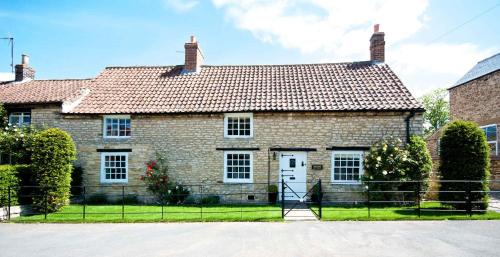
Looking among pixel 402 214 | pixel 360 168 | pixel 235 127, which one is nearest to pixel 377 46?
pixel 360 168

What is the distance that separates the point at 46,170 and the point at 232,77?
10385 mm

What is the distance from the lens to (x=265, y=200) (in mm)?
15758

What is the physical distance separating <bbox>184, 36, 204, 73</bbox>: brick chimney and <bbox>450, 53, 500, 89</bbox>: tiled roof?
1928 centimetres

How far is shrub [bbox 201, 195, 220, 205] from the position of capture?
1534 centimetres

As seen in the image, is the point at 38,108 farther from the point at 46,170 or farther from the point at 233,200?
the point at 233,200

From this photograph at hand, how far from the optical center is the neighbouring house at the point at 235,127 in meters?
15.6

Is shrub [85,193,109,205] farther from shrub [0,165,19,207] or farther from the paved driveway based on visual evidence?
the paved driveway

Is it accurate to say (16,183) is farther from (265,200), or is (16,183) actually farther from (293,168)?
(293,168)

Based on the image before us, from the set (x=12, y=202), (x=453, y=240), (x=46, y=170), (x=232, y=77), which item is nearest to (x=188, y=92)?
(x=232, y=77)

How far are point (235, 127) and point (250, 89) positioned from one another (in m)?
2.54

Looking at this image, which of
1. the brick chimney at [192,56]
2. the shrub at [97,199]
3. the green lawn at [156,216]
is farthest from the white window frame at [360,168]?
the shrub at [97,199]

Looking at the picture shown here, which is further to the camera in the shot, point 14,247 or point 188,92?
point 188,92

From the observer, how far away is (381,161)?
1446 cm

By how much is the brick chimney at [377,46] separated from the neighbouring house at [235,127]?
1679mm
